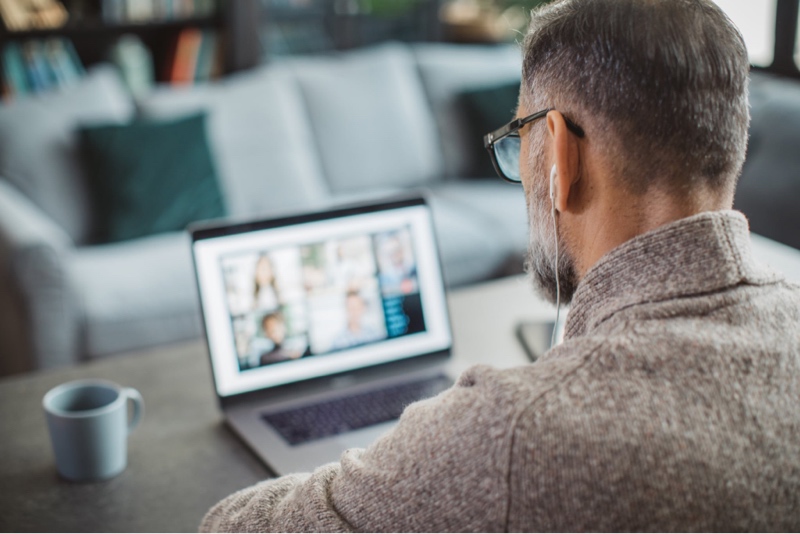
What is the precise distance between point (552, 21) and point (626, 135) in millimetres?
156

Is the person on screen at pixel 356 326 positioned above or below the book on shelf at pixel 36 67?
below

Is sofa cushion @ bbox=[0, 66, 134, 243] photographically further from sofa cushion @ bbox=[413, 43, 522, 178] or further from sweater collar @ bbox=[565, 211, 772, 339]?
sweater collar @ bbox=[565, 211, 772, 339]

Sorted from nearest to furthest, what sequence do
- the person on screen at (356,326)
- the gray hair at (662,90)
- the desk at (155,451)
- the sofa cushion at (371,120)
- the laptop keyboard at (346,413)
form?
the gray hair at (662,90) < the desk at (155,451) < the laptop keyboard at (346,413) < the person on screen at (356,326) < the sofa cushion at (371,120)

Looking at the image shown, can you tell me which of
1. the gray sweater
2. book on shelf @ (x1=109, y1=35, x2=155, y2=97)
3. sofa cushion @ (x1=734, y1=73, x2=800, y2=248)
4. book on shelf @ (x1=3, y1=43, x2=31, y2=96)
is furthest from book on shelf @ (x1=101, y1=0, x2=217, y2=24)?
the gray sweater

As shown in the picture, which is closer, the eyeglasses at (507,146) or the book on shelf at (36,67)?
the eyeglasses at (507,146)

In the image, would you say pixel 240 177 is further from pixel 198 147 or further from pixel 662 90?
pixel 662 90

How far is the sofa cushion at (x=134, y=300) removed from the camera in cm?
224

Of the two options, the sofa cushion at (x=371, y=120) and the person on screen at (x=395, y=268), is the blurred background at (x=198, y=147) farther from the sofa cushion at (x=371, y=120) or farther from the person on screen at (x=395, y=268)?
the person on screen at (x=395, y=268)

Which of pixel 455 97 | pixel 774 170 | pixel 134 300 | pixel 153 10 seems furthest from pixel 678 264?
pixel 153 10

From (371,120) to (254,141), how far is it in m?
0.49

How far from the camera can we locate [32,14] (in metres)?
3.18

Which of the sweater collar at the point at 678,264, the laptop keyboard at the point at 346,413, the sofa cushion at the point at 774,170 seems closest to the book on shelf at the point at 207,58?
the sofa cushion at the point at 774,170

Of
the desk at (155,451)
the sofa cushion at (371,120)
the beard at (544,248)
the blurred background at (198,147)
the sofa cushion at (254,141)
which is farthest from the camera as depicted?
the sofa cushion at (371,120)

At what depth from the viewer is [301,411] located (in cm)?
121
